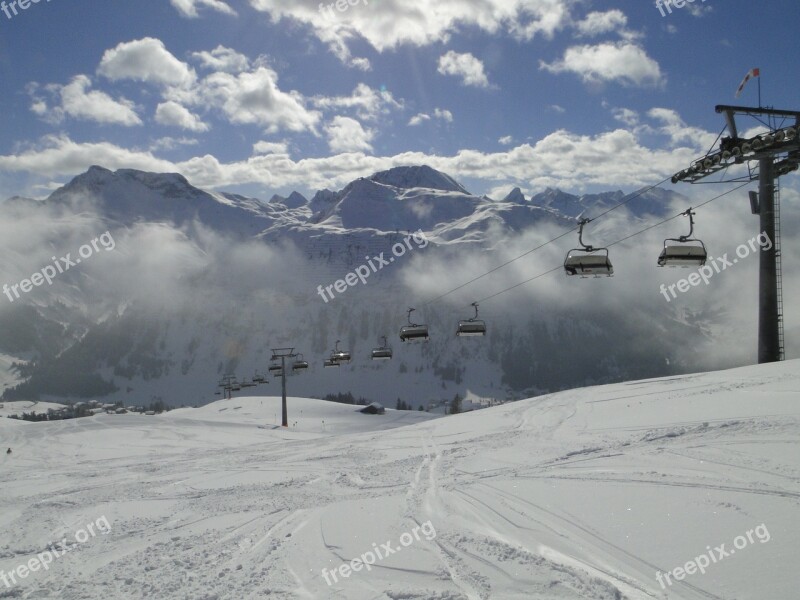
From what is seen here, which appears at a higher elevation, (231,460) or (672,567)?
(672,567)

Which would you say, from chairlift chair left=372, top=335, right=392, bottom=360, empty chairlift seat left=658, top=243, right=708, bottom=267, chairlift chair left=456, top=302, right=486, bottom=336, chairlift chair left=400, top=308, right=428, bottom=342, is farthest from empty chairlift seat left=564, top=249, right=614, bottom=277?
chairlift chair left=372, top=335, right=392, bottom=360

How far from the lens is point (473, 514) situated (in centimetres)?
1097

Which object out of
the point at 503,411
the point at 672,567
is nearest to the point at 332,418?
the point at 503,411

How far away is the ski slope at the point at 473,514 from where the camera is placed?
7.93 m

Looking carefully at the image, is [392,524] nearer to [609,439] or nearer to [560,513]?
[560,513]

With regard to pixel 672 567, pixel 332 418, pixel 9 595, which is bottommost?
pixel 332 418

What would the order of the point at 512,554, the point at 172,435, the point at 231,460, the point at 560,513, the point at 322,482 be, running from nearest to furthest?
the point at 512,554
the point at 560,513
the point at 322,482
the point at 231,460
the point at 172,435

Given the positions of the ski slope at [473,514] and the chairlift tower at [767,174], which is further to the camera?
the chairlift tower at [767,174]

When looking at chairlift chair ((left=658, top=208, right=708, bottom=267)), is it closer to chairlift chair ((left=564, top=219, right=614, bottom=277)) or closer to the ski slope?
chairlift chair ((left=564, top=219, right=614, bottom=277))

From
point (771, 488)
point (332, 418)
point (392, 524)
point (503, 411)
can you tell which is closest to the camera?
point (771, 488)

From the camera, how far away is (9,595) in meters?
8.88

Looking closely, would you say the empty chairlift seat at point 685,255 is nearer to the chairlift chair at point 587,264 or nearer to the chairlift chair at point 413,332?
the chairlift chair at point 587,264

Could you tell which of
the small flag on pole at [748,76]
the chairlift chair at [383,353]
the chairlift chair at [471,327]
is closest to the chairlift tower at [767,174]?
the small flag on pole at [748,76]

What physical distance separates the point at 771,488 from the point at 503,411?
19386 mm
